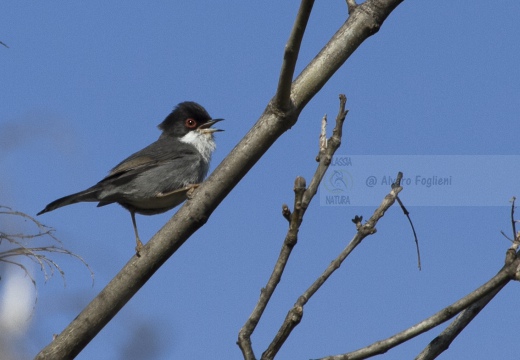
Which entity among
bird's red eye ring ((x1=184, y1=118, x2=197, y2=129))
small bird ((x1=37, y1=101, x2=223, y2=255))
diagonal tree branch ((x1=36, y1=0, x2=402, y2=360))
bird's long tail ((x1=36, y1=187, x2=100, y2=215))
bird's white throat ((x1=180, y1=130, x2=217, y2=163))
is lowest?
diagonal tree branch ((x1=36, y1=0, x2=402, y2=360))

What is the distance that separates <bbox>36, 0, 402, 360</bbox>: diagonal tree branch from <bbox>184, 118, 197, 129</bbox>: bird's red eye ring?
5.05 m

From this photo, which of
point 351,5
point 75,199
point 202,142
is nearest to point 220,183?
point 351,5

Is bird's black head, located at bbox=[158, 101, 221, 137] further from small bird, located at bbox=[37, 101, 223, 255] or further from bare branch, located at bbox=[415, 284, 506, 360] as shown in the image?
bare branch, located at bbox=[415, 284, 506, 360]


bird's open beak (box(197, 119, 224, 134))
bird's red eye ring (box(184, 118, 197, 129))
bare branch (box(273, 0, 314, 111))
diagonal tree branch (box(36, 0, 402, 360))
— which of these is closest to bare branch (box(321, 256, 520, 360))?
diagonal tree branch (box(36, 0, 402, 360))

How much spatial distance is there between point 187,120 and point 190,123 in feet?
0.21

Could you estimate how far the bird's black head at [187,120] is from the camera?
8.55m

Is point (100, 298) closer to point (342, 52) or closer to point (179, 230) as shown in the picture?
point (179, 230)

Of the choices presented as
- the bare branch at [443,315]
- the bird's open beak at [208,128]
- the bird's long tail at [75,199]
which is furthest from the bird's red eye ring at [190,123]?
the bare branch at [443,315]

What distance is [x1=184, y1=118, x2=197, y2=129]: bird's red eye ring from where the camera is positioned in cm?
855

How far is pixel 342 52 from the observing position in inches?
133

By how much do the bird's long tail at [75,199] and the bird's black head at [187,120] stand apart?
171 cm

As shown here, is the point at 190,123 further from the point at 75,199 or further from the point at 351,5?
the point at 351,5

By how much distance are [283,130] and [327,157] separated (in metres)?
0.50

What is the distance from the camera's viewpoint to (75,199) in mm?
6910
